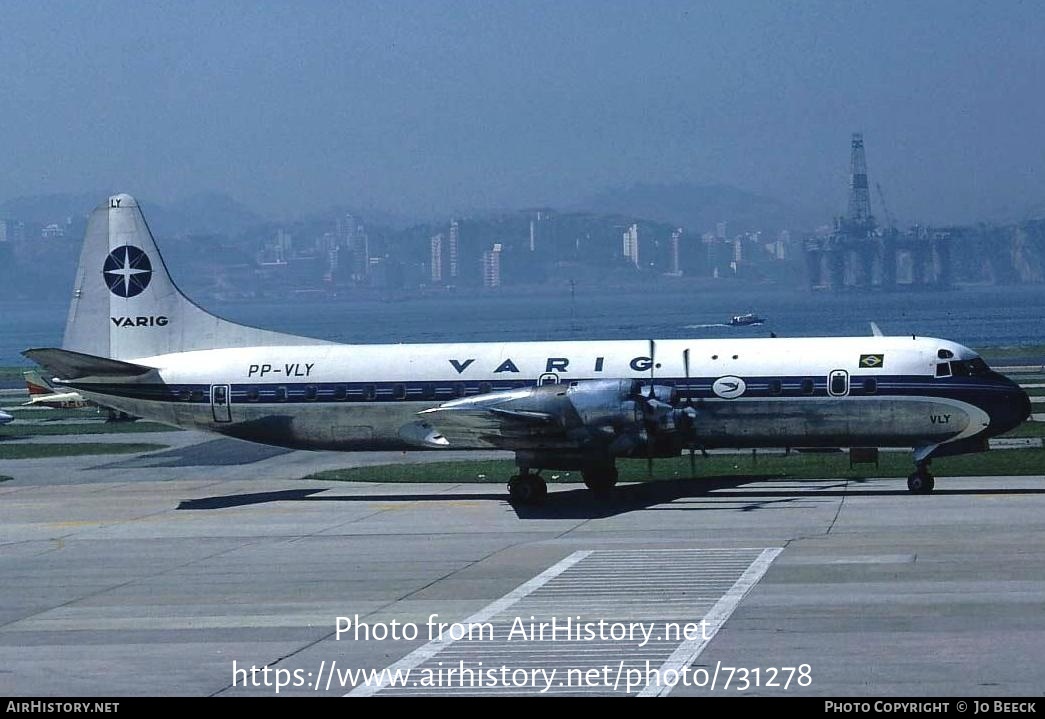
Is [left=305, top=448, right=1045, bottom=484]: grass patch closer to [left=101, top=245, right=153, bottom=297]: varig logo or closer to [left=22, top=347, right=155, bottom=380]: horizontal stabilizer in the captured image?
[left=22, top=347, right=155, bottom=380]: horizontal stabilizer

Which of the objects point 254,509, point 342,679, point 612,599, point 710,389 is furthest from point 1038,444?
point 342,679

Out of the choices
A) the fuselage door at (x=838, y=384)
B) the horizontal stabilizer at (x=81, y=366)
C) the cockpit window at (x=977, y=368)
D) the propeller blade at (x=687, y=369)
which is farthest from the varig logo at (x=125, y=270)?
the cockpit window at (x=977, y=368)

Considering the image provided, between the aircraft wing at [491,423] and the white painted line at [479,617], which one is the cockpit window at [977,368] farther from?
the white painted line at [479,617]

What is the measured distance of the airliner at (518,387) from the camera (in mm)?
33219

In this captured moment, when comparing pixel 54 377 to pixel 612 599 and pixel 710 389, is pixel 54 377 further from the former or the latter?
pixel 612 599

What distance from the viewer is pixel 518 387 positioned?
35375mm

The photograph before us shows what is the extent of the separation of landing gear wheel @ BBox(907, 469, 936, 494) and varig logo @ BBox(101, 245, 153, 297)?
21.6m

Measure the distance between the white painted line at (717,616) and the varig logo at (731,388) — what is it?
916 centimetres

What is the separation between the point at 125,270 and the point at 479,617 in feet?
75.5

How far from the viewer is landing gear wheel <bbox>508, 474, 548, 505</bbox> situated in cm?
3331

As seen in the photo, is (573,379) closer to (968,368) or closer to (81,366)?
(968,368)

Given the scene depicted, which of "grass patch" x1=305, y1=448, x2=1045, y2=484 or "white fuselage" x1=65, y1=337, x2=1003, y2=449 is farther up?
"white fuselage" x1=65, y1=337, x2=1003, y2=449

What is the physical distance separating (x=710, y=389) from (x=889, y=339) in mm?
4746

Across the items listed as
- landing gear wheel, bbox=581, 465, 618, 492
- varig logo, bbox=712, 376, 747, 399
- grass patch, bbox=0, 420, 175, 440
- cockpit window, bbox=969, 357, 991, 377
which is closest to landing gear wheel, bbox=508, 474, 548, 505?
landing gear wheel, bbox=581, 465, 618, 492
